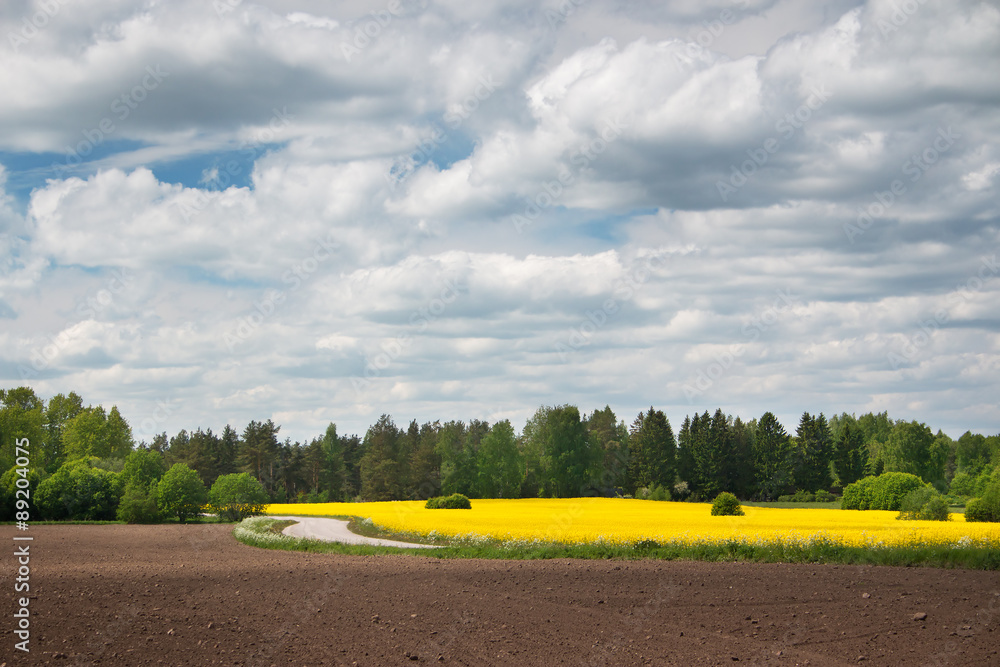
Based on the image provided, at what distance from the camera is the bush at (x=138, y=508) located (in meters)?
55.8

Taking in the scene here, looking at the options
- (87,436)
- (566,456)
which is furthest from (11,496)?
(566,456)

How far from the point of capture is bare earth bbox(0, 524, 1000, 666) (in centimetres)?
1246

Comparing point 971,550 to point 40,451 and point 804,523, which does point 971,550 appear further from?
point 40,451

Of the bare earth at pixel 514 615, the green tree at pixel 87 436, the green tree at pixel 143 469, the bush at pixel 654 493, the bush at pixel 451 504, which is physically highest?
the green tree at pixel 87 436

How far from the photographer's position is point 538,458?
97812mm

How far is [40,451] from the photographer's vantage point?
277 ft

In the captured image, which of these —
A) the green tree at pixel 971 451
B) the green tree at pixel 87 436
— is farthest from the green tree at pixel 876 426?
the green tree at pixel 87 436

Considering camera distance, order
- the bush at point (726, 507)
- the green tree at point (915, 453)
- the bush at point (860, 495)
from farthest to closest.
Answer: the green tree at point (915, 453)
the bush at point (860, 495)
the bush at point (726, 507)

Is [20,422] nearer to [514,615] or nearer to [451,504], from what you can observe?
[451,504]

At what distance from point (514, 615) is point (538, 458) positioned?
8340 centimetres

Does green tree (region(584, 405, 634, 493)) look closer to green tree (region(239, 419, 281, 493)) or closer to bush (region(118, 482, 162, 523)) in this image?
green tree (region(239, 419, 281, 493))

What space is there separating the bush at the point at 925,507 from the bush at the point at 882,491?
224 inches

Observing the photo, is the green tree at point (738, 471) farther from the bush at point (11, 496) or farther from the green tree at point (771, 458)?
the bush at point (11, 496)

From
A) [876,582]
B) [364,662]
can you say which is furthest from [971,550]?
[364,662]
